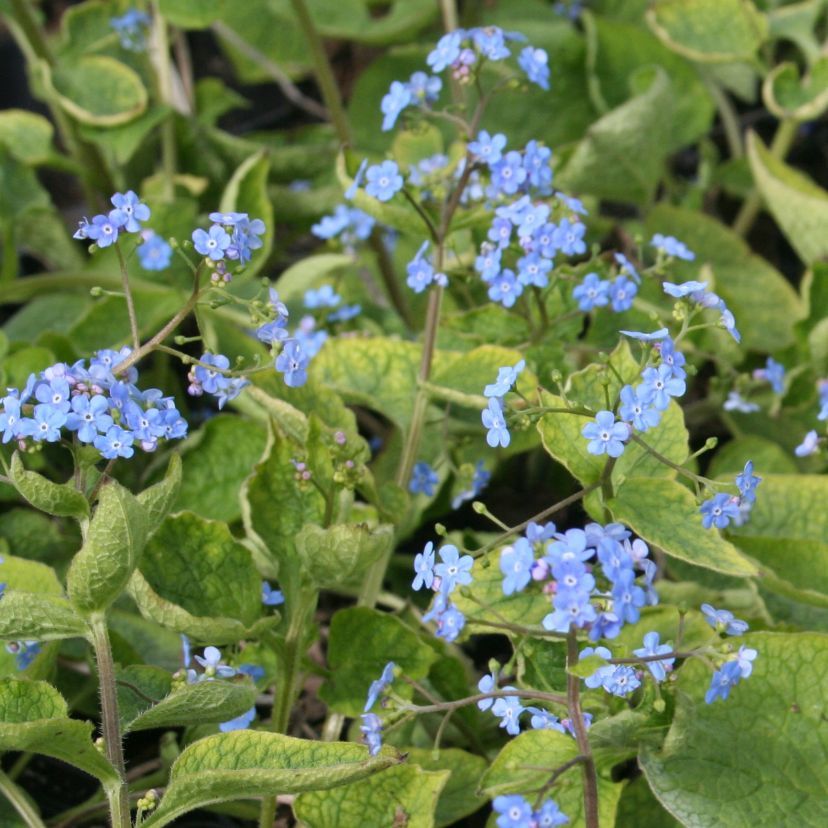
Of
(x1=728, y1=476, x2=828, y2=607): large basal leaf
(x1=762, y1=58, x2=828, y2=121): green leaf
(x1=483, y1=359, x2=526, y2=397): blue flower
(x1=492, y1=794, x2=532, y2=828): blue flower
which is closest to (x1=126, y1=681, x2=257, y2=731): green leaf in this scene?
(x1=492, y1=794, x2=532, y2=828): blue flower

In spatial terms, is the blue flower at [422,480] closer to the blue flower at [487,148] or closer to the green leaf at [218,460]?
the green leaf at [218,460]

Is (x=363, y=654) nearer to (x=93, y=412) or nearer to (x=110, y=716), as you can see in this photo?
(x=110, y=716)

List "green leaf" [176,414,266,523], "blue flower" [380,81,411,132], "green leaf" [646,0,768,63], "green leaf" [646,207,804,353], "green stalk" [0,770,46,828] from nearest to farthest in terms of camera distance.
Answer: "green stalk" [0,770,46,828]
"blue flower" [380,81,411,132]
"green leaf" [176,414,266,523]
"green leaf" [646,207,804,353]
"green leaf" [646,0,768,63]

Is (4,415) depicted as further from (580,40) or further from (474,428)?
(580,40)

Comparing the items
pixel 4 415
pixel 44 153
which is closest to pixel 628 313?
pixel 4 415

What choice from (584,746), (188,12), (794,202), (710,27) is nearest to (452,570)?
(584,746)

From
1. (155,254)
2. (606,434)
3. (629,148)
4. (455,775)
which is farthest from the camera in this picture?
(629,148)

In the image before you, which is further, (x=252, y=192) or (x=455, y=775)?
(x=252, y=192)

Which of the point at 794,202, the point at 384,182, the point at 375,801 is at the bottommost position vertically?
the point at 375,801

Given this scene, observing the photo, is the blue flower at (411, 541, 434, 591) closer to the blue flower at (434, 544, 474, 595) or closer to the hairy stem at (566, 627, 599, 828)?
the blue flower at (434, 544, 474, 595)
